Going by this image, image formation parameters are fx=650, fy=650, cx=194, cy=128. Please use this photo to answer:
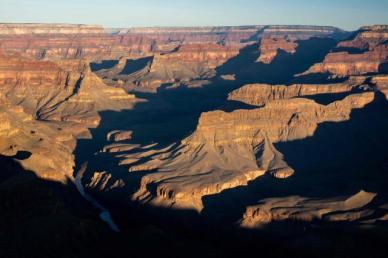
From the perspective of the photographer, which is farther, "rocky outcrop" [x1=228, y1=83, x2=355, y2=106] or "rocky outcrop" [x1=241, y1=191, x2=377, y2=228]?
"rocky outcrop" [x1=228, y1=83, x2=355, y2=106]

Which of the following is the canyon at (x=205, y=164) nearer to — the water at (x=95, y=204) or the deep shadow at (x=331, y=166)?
the deep shadow at (x=331, y=166)

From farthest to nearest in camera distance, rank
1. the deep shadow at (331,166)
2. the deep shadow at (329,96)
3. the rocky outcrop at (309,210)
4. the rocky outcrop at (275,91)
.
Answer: the deep shadow at (329,96)
the rocky outcrop at (275,91)
the deep shadow at (331,166)
the rocky outcrop at (309,210)

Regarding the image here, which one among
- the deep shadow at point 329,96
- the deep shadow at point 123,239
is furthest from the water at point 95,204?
the deep shadow at point 329,96

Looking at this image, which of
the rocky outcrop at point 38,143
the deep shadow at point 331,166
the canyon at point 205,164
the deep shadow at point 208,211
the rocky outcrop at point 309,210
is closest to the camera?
the deep shadow at point 208,211

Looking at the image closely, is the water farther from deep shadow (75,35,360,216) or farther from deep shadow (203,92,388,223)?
deep shadow (203,92,388,223)

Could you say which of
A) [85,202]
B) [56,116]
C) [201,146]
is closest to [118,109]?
[56,116]

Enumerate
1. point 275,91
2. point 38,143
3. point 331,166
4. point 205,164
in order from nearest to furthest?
point 205,164 → point 331,166 → point 38,143 → point 275,91

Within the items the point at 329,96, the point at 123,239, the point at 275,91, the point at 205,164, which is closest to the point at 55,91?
the point at 275,91

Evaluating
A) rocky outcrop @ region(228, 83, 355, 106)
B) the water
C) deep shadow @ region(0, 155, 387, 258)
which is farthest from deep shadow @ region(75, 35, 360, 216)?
deep shadow @ region(0, 155, 387, 258)

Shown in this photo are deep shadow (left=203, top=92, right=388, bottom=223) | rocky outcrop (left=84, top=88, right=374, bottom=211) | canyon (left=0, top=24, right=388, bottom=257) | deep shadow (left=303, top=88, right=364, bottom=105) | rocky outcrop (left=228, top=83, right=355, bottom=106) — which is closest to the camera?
canyon (left=0, top=24, right=388, bottom=257)

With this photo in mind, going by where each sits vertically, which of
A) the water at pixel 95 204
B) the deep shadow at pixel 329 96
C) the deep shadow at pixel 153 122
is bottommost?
the water at pixel 95 204

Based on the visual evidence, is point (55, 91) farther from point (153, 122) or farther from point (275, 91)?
point (275, 91)

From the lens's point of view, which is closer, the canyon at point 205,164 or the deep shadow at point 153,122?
the canyon at point 205,164

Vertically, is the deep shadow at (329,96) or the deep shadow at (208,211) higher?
the deep shadow at (329,96)
